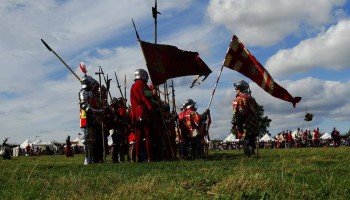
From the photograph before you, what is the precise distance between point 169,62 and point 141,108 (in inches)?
56.5

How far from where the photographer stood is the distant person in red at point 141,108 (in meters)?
12.8

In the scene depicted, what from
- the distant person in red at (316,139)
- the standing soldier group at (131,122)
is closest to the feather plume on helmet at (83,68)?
the standing soldier group at (131,122)

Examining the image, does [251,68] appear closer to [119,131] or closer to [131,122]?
[131,122]

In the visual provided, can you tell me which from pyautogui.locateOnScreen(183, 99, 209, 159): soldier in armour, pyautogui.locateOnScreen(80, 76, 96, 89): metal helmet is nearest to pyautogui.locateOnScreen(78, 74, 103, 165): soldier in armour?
pyautogui.locateOnScreen(80, 76, 96, 89): metal helmet

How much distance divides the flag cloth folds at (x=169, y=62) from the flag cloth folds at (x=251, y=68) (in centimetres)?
105

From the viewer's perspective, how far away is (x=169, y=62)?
13188 millimetres

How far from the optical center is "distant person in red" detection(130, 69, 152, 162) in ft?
41.9

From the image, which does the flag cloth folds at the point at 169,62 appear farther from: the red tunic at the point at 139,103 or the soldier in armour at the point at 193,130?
the soldier in armour at the point at 193,130

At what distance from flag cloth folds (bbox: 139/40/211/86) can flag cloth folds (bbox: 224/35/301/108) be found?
105 cm

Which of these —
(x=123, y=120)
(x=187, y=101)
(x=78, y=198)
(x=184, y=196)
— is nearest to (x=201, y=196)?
(x=184, y=196)

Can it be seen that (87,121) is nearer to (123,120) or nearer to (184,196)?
(123,120)

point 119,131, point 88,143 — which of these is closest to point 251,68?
point 88,143

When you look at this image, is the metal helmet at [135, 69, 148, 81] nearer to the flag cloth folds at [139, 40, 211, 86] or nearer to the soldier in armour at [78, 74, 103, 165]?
the flag cloth folds at [139, 40, 211, 86]

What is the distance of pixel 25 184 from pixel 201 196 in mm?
2610
